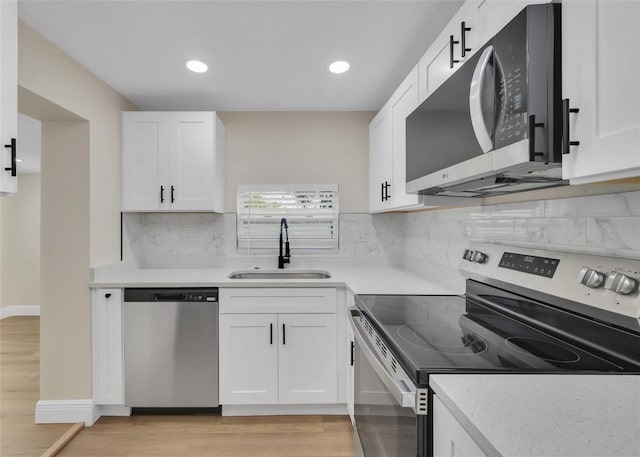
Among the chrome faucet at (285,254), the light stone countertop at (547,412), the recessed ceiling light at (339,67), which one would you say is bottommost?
the light stone countertop at (547,412)

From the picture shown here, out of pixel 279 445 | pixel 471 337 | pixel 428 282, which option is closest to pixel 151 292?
pixel 279 445

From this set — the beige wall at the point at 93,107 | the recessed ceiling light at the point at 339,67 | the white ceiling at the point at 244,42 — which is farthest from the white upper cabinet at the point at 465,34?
the beige wall at the point at 93,107

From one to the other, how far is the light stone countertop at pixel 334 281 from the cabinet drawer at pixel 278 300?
0.04 metres

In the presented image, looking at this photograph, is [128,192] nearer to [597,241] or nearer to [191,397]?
[191,397]

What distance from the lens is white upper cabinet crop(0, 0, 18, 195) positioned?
1282mm

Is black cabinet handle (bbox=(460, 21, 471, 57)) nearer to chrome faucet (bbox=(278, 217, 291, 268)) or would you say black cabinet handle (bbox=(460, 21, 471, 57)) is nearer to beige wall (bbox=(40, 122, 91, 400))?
chrome faucet (bbox=(278, 217, 291, 268))

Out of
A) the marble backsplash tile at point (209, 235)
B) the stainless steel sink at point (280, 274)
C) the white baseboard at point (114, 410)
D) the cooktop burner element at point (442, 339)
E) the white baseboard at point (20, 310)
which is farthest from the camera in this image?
the white baseboard at point (20, 310)

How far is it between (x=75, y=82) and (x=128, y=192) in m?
0.82

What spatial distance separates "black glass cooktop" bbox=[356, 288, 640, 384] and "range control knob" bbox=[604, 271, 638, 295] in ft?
0.39

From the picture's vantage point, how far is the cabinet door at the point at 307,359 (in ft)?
7.72

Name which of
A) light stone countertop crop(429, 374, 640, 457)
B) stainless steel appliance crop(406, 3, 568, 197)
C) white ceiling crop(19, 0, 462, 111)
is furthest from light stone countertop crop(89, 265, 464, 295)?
white ceiling crop(19, 0, 462, 111)

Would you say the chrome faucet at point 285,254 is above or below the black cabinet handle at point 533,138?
below

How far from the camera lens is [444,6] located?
1647 millimetres

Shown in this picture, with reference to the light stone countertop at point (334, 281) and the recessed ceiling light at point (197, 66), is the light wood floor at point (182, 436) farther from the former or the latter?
the recessed ceiling light at point (197, 66)
